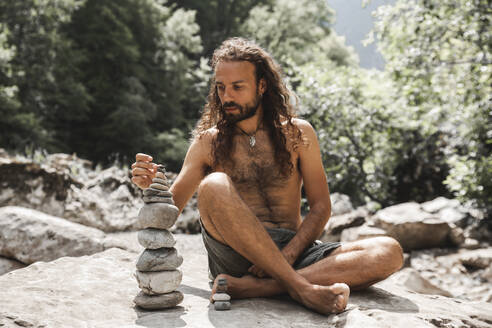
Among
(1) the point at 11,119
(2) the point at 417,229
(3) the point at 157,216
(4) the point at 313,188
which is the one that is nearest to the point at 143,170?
(3) the point at 157,216

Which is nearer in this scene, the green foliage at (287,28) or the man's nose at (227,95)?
the man's nose at (227,95)

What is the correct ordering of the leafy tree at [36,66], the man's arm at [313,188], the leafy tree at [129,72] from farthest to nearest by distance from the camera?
the leafy tree at [129,72] → the leafy tree at [36,66] → the man's arm at [313,188]

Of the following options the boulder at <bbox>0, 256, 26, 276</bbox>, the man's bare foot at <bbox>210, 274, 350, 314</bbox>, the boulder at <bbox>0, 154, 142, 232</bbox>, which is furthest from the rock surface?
the man's bare foot at <bbox>210, 274, 350, 314</bbox>

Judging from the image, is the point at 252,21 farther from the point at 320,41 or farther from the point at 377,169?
the point at 377,169

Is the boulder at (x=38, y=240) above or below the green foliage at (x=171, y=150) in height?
below

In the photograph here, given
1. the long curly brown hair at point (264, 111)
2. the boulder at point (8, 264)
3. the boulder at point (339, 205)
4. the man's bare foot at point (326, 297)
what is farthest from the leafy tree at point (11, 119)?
the man's bare foot at point (326, 297)

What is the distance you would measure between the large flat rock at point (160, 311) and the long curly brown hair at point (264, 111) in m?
0.97

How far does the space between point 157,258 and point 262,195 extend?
3.02 ft

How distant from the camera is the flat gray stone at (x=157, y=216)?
7.79ft

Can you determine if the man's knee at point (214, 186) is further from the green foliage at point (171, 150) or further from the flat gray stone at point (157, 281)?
the green foliage at point (171, 150)

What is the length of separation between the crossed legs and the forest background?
7.61 ft

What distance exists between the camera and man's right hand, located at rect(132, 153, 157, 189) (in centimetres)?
265

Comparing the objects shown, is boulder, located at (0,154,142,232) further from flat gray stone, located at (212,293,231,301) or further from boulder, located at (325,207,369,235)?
flat gray stone, located at (212,293,231,301)

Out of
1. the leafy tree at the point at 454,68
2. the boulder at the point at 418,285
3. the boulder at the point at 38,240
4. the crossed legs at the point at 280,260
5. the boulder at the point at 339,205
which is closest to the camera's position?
the crossed legs at the point at 280,260
